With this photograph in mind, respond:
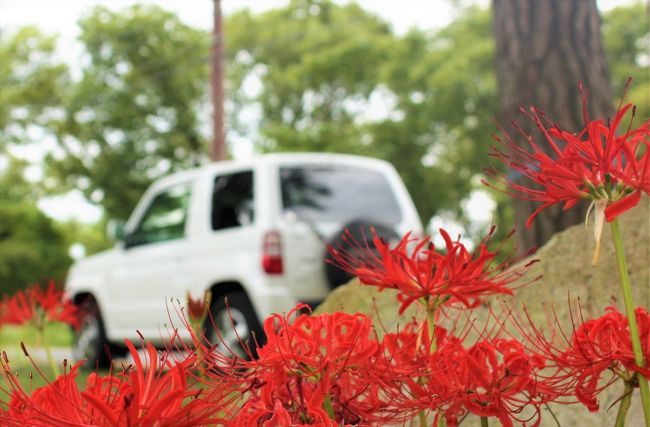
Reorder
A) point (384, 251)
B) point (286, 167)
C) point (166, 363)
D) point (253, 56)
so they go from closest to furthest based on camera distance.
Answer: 1. point (166, 363)
2. point (384, 251)
3. point (286, 167)
4. point (253, 56)

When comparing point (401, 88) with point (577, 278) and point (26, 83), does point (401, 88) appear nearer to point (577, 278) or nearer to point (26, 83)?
point (26, 83)

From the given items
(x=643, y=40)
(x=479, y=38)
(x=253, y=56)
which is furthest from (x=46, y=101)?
(x=643, y=40)

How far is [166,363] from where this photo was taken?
99cm

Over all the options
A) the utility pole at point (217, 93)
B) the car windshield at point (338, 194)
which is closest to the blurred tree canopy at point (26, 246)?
the utility pole at point (217, 93)

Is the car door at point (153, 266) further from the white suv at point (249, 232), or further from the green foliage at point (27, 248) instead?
the green foliage at point (27, 248)

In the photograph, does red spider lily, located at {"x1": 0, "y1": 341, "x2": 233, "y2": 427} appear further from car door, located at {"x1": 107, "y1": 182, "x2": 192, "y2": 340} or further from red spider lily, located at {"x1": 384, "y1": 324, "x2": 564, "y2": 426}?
car door, located at {"x1": 107, "y1": 182, "x2": 192, "y2": 340}

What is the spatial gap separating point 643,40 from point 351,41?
8.25 metres

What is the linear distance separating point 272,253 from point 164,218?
194 cm

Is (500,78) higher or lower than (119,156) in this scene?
higher

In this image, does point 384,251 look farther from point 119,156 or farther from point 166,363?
point 119,156

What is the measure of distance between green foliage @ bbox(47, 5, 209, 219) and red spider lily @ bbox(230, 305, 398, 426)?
24590 mm

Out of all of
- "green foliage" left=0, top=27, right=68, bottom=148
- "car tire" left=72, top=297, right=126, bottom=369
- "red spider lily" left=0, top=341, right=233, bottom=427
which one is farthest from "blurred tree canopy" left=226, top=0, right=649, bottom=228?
"red spider lily" left=0, top=341, right=233, bottom=427

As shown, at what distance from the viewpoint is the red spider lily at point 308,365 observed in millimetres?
1075

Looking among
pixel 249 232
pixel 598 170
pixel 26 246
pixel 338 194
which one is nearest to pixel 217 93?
pixel 338 194
